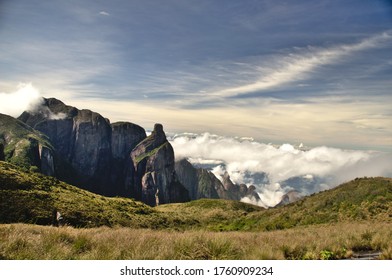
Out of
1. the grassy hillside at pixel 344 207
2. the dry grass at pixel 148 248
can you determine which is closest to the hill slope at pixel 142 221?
the grassy hillside at pixel 344 207

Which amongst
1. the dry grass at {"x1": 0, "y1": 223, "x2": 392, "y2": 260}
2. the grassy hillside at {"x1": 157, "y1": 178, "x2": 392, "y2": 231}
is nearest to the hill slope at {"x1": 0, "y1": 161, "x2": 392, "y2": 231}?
the grassy hillside at {"x1": 157, "y1": 178, "x2": 392, "y2": 231}

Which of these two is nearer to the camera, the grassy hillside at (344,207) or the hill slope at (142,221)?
the grassy hillside at (344,207)

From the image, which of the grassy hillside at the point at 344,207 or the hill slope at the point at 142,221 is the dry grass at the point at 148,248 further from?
the grassy hillside at the point at 344,207

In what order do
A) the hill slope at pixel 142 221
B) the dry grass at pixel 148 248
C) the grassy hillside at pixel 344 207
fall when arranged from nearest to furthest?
the dry grass at pixel 148 248 < the grassy hillside at pixel 344 207 < the hill slope at pixel 142 221

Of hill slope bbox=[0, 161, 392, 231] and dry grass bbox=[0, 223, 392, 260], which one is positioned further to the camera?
hill slope bbox=[0, 161, 392, 231]

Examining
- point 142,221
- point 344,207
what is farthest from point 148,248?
point 142,221

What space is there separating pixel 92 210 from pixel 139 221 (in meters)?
9.52

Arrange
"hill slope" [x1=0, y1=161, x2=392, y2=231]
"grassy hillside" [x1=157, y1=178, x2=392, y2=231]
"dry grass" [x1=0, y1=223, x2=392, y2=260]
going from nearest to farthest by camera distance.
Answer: "dry grass" [x1=0, y1=223, x2=392, y2=260], "grassy hillside" [x1=157, y1=178, x2=392, y2=231], "hill slope" [x1=0, y1=161, x2=392, y2=231]

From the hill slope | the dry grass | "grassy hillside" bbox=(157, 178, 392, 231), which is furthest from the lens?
the hill slope

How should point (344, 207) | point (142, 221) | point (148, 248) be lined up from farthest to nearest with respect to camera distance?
point (142, 221), point (344, 207), point (148, 248)

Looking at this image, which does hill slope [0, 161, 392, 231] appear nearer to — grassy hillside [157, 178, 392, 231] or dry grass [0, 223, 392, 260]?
grassy hillside [157, 178, 392, 231]

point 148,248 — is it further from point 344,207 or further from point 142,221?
point 142,221

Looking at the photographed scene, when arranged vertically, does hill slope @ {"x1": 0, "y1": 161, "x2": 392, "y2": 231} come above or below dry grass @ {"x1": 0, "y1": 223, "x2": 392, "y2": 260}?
below
